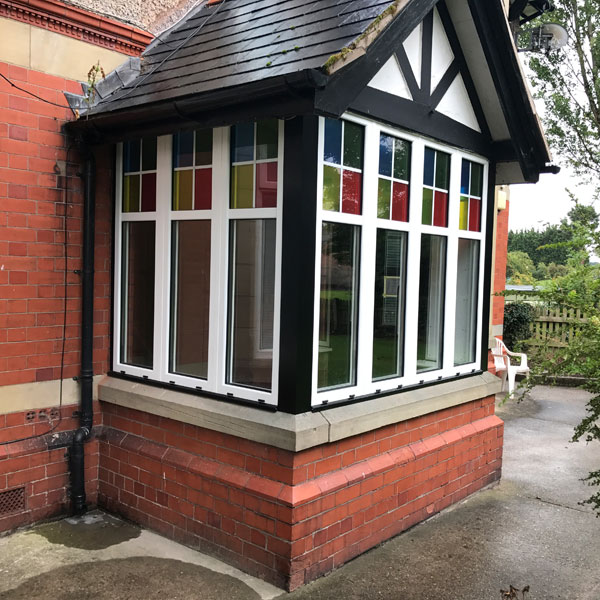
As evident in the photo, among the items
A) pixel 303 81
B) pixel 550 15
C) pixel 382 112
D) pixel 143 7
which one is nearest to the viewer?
pixel 303 81

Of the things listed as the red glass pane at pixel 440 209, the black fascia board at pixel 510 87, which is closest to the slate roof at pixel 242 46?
the black fascia board at pixel 510 87

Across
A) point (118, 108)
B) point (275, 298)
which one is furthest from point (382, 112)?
point (118, 108)

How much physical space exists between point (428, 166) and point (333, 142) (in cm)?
126

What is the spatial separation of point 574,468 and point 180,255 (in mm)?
4969

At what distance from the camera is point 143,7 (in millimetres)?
5695

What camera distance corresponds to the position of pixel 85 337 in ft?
17.1

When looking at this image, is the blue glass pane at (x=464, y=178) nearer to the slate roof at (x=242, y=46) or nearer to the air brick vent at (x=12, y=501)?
the slate roof at (x=242, y=46)

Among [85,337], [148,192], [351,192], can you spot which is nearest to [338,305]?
[351,192]

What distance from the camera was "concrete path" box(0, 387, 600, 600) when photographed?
4.07 metres

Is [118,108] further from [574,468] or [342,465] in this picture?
[574,468]

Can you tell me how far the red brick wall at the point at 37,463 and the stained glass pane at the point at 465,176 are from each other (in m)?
3.98

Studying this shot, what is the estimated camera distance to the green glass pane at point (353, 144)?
445cm

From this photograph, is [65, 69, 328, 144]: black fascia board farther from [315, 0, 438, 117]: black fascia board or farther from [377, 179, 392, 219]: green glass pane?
[377, 179, 392, 219]: green glass pane

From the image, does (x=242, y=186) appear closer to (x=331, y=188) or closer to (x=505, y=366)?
(x=331, y=188)
